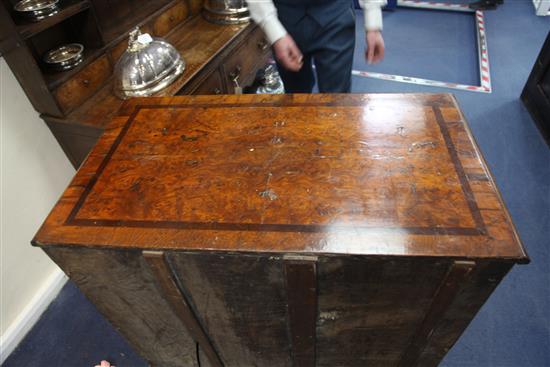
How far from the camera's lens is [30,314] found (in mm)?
1514

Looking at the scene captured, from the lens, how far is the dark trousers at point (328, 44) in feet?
4.54

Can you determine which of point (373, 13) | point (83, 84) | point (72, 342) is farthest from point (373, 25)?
point (72, 342)

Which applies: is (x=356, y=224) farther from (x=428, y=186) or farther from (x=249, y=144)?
(x=249, y=144)

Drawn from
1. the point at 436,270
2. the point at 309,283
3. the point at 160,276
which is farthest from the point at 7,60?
the point at 436,270

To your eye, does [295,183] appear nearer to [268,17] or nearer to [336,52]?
[268,17]

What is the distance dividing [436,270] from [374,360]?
54cm

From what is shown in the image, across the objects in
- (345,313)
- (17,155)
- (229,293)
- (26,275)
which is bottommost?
(26,275)

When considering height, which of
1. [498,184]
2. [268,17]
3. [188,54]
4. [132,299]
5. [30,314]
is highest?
[268,17]

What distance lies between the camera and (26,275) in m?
1.50

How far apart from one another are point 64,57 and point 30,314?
1.08 m

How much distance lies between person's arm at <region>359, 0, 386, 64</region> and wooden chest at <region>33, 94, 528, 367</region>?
25 centimetres

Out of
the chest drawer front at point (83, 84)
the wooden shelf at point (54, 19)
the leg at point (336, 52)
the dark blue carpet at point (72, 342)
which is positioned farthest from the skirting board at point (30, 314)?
the leg at point (336, 52)

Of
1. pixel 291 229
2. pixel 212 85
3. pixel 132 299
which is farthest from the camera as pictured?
pixel 212 85

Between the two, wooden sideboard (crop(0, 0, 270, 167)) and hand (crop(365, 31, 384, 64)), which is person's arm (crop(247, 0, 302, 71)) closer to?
hand (crop(365, 31, 384, 64))
